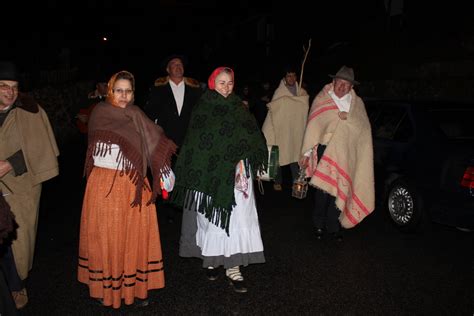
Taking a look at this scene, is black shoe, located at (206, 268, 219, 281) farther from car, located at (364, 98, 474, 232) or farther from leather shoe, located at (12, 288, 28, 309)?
car, located at (364, 98, 474, 232)

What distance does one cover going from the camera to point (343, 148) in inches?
238

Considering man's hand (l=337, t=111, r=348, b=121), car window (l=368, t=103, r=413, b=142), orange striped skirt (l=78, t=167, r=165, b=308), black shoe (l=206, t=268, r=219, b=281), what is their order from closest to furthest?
orange striped skirt (l=78, t=167, r=165, b=308), black shoe (l=206, t=268, r=219, b=281), man's hand (l=337, t=111, r=348, b=121), car window (l=368, t=103, r=413, b=142)

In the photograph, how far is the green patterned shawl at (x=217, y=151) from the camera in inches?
180

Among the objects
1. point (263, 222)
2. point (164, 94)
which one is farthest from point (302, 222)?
point (164, 94)

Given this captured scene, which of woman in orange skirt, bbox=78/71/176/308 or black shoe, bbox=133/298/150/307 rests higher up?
woman in orange skirt, bbox=78/71/176/308

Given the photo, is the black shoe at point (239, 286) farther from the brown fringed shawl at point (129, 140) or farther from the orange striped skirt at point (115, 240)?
the brown fringed shawl at point (129, 140)

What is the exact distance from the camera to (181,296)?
15.2ft

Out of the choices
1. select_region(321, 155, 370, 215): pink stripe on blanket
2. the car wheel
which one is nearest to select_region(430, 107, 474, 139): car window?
the car wheel

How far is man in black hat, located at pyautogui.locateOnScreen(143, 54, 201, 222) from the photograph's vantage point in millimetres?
6789

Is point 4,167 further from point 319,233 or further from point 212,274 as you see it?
point 319,233

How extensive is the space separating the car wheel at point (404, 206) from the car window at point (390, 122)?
61 cm

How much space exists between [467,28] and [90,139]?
1938 centimetres

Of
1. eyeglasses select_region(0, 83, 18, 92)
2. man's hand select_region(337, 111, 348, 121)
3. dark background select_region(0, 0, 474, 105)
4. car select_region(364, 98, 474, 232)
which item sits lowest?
car select_region(364, 98, 474, 232)

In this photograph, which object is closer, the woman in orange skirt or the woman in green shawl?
the woman in orange skirt
